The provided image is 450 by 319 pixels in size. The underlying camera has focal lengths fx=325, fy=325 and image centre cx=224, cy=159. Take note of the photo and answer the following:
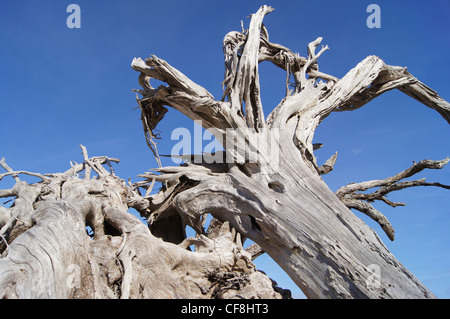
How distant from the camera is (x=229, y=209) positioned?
15.2 feet

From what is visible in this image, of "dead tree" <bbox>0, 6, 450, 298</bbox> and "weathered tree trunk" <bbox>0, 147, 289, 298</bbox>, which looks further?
"dead tree" <bbox>0, 6, 450, 298</bbox>

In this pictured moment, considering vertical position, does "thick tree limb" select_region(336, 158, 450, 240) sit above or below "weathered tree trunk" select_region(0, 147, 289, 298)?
above

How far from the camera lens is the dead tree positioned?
2932mm

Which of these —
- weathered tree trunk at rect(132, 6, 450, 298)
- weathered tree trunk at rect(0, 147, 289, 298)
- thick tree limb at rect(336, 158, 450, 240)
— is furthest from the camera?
thick tree limb at rect(336, 158, 450, 240)

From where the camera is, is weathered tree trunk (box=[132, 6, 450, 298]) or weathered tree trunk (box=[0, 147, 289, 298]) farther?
weathered tree trunk (box=[132, 6, 450, 298])

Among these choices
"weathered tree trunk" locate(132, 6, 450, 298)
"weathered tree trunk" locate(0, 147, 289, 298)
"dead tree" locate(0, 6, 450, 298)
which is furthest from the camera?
"weathered tree trunk" locate(132, 6, 450, 298)

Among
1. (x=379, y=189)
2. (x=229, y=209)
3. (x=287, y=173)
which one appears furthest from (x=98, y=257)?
(x=379, y=189)

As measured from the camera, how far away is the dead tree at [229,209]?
9.62ft

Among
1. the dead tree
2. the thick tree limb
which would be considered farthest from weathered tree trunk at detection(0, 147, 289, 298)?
the thick tree limb

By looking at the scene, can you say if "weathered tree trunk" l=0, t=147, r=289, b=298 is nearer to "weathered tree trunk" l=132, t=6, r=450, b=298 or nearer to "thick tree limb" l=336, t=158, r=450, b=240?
"weathered tree trunk" l=132, t=6, r=450, b=298

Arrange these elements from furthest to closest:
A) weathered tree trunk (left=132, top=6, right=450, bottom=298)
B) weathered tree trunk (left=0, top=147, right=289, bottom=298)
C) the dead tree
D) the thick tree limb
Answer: the thick tree limb → weathered tree trunk (left=132, top=6, right=450, bottom=298) → the dead tree → weathered tree trunk (left=0, top=147, right=289, bottom=298)

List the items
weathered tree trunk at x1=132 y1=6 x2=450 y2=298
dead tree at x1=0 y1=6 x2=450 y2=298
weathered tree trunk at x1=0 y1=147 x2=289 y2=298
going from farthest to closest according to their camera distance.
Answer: weathered tree trunk at x1=132 y1=6 x2=450 y2=298
dead tree at x1=0 y1=6 x2=450 y2=298
weathered tree trunk at x1=0 y1=147 x2=289 y2=298

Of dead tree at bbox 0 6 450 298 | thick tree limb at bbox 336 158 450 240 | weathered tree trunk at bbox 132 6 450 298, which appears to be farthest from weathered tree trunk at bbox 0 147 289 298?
thick tree limb at bbox 336 158 450 240
